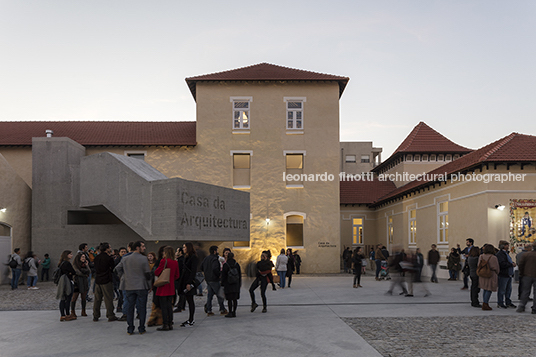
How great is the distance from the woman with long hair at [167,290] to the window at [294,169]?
744 inches

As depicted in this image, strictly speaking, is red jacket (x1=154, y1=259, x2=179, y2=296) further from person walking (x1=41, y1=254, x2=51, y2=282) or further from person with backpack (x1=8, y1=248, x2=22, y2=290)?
person walking (x1=41, y1=254, x2=51, y2=282)

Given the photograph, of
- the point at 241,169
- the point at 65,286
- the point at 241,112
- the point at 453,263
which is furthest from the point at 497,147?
the point at 65,286

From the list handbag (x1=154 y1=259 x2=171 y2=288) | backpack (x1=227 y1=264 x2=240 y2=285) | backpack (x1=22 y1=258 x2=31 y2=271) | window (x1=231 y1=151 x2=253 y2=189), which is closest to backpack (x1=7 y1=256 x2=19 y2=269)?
backpack (x1=22 y1=258 x2=31 y2=271)

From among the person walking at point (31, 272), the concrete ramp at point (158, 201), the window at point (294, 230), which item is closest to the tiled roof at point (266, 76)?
the concrete ramp at point (158, 201)

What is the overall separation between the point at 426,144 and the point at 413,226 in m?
11.7

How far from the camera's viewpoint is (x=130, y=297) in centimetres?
921

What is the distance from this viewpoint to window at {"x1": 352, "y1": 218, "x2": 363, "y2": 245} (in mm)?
36094

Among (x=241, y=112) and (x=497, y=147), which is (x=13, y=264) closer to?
(x=241, y=112)

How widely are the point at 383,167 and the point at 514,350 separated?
119 feet

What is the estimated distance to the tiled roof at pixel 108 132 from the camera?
91.0 ft

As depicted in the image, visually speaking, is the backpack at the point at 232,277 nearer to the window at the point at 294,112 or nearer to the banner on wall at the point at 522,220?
the banner on wall at the point at 522,220

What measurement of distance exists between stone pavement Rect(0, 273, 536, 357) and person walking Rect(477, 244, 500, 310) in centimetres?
46

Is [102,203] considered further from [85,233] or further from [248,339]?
[248,339]

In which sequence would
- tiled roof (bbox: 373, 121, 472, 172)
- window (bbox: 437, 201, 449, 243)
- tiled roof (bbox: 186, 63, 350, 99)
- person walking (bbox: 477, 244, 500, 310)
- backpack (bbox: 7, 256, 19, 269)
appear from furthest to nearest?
tiled roof (bbox: 373, 121, 472, 172)
tiled roof (bbox: 186, 63, 350, 99)
window (bbox: 437, 201, 449, 243)
backpack (bbox: 7, 256, 19, 269)
person walking (bbox: 477, 244, 500, 310)
